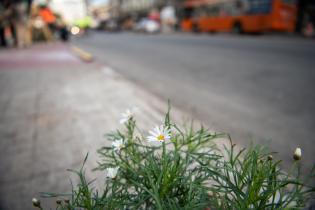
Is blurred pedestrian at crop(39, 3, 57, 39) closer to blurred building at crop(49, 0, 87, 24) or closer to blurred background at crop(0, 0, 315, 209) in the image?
blurred building at crop(49, 0, 87, 24)

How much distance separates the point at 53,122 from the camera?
A: 10.3 ft

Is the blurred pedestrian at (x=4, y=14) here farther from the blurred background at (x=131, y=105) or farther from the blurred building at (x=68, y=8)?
the blurred building at (x=68, y=8)

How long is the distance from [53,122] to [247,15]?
1862cm

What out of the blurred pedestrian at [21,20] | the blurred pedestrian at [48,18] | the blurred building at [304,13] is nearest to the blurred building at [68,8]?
the blurred pedestrian at [48,18]

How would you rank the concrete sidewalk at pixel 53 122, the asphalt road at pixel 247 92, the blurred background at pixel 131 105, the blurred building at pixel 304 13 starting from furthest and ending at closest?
the blurred building at pixel 304 13
the asphalt road at pixel 247 92
the blurred background at pixel 131 105
the concrete sidewalk at pixel 53 122

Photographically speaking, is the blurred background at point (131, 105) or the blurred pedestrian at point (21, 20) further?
the blurred pedestrian at point (21, 20)

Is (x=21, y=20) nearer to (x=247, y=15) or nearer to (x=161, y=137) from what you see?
(x=161, y=137)

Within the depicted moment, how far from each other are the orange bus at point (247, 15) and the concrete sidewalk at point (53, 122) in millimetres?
15103

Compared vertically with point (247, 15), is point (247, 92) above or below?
below

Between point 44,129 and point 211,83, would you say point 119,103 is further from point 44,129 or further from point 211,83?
point 211,83

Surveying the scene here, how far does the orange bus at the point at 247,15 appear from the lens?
17.3 metres

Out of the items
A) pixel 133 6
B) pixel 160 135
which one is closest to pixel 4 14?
pixel 160 135

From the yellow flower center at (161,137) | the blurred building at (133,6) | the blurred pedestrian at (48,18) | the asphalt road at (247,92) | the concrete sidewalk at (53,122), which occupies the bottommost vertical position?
the asphalt road at (247,92)

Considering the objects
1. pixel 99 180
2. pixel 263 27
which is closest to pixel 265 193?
pixel 99 180
